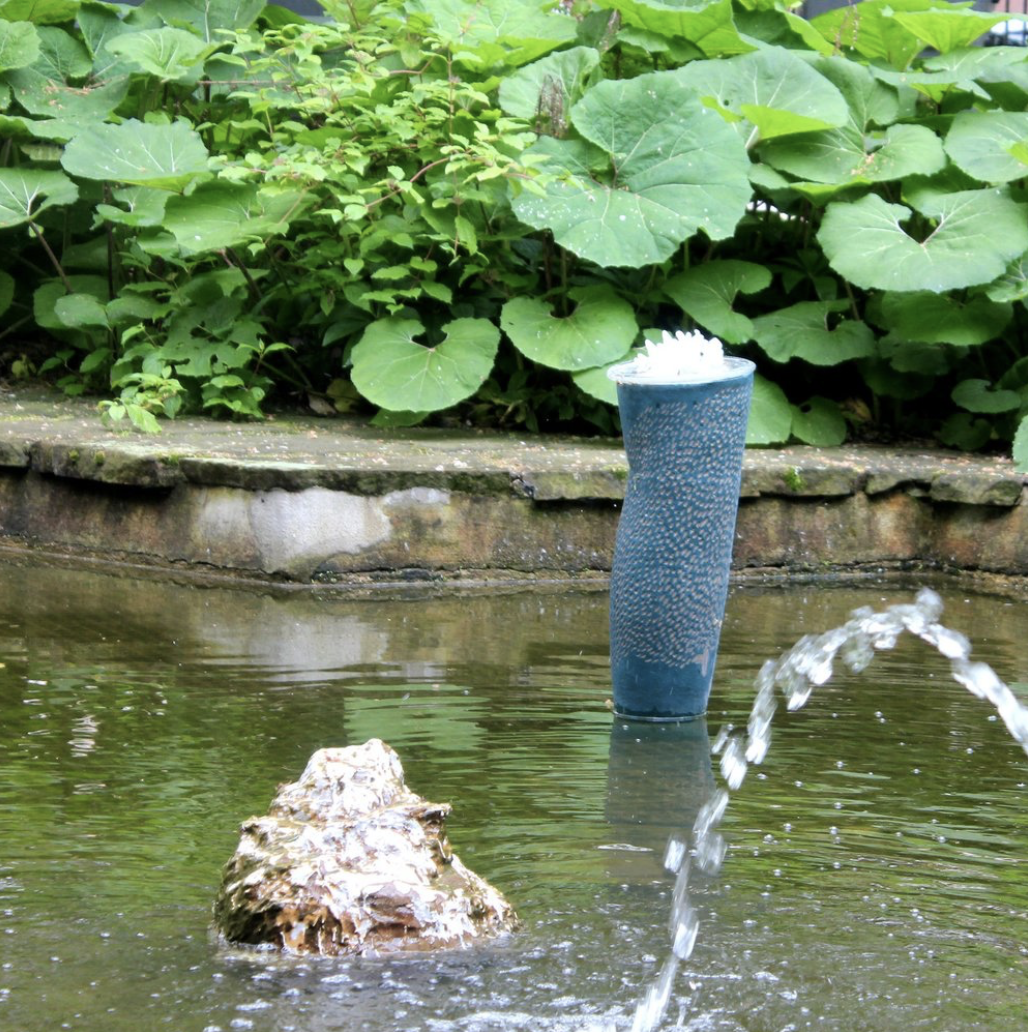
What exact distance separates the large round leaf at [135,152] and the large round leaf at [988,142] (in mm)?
3337

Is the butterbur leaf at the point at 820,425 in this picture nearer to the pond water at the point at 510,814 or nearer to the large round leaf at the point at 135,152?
the pond water at the point at 510,814

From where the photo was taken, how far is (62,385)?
8.11 meters

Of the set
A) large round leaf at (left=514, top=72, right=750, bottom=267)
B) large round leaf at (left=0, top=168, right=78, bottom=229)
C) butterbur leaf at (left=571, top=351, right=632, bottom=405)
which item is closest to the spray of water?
butterbur leaf at (left=571, top=351, right=632, bottom=405)

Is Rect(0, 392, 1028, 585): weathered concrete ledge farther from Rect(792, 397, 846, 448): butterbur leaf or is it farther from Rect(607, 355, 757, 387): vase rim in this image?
Rect(607, 355, 757, 387): vase rim

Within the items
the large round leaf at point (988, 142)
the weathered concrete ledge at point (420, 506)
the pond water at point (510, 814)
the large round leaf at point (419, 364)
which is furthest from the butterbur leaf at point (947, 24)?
the pond water at point (510, 814)

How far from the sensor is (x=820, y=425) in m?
7.49

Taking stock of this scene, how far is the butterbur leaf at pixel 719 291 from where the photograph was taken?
24.4ft

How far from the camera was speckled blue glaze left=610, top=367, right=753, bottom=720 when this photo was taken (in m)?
4.26

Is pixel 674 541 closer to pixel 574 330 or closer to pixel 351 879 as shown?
pixel 351 879

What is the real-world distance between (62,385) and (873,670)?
4632 millimetres

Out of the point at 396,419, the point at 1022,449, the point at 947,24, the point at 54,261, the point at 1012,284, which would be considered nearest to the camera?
the point at 1022,449

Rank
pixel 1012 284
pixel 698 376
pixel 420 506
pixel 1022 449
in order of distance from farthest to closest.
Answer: pixel 1012 284, pixel 1022 449, pixel 420 506, pixel 698 376

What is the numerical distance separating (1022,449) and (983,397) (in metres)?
1.05

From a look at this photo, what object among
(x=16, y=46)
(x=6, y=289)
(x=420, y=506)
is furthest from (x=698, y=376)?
(x=16, y=46)
